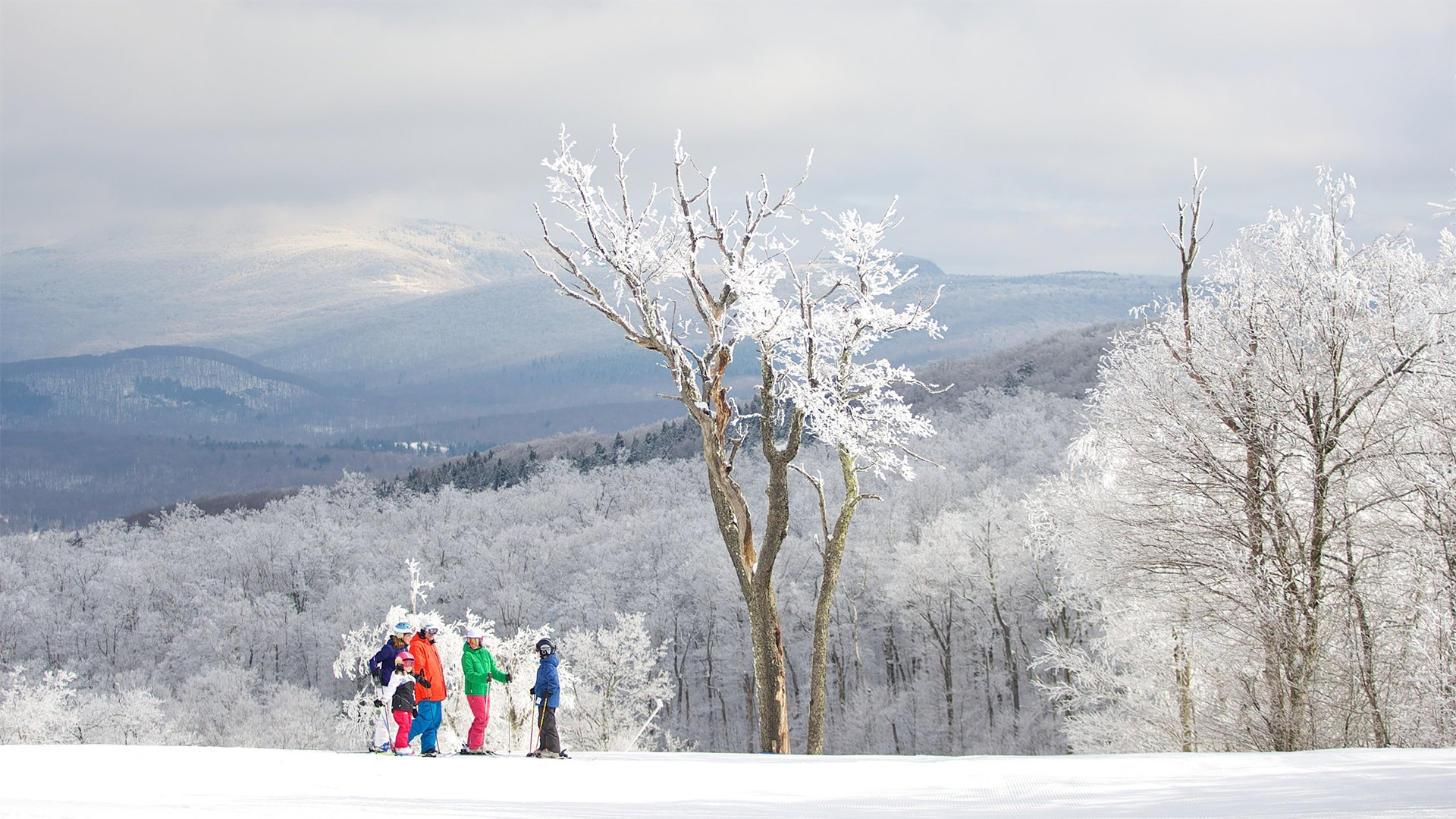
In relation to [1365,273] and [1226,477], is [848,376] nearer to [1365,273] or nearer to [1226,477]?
[1226,477]

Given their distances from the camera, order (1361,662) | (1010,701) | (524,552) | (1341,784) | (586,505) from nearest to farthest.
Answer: (1341,784)
(1361,662)
(1010,701)
(524,552)
(586,505)

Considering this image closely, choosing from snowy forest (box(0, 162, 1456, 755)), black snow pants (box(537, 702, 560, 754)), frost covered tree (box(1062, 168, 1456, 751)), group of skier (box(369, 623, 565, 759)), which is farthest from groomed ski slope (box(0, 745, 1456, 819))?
frost covered tree (box(1062, 168, 1456, 751))

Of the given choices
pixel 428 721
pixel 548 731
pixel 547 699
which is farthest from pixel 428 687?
pixel 548 731

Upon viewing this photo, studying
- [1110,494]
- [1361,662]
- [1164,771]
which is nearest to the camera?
[1164,771]

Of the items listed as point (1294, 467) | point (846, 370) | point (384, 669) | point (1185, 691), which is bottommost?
point (1185, 691)

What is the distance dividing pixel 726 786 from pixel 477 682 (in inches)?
216

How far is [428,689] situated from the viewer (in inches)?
544

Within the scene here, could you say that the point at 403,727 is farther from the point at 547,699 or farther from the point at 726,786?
the point at 726,786

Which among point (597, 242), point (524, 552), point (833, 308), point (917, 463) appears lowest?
point (524, 552)

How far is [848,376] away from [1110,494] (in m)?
8.74

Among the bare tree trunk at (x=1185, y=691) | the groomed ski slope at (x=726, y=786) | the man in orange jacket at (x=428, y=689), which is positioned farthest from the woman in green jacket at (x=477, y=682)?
the bare tree trunk at (x=1185, y=691)

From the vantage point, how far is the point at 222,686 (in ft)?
184

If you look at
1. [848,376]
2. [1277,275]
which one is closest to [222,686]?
[848,376]

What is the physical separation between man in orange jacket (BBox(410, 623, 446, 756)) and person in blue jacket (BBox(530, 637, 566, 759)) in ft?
4.25
